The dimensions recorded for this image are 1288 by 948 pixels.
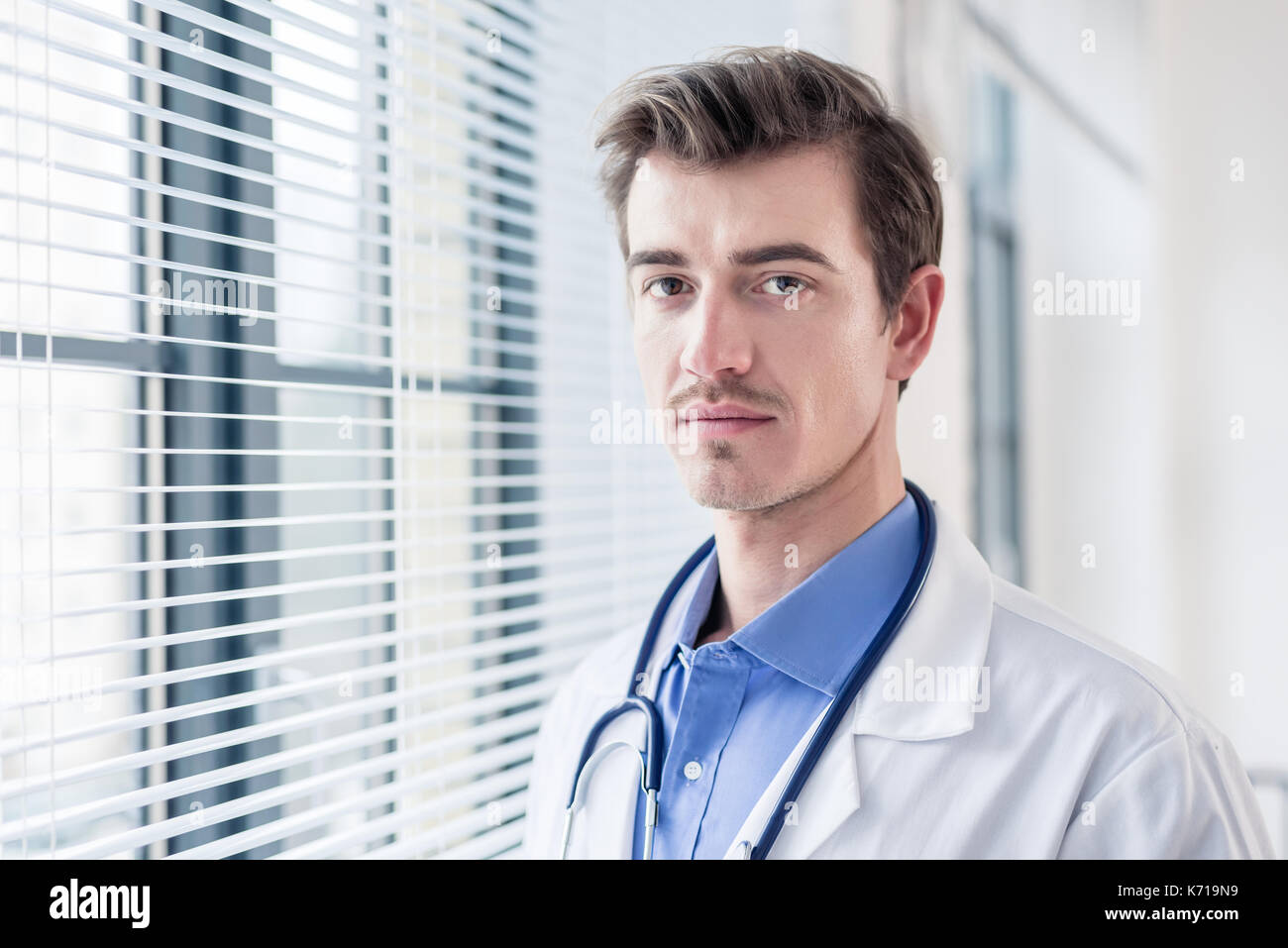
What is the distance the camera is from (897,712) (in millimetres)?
752

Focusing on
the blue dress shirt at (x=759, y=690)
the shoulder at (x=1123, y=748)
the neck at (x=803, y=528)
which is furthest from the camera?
the neck at (x=803, y=528)

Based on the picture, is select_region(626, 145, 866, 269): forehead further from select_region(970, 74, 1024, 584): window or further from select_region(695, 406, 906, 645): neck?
select_region(970, 74, 1024, 584): window

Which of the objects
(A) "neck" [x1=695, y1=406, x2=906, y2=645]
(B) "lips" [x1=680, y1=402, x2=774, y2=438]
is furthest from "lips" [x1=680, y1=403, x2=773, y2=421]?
(A) "neck" [x1=695, y1=406, x2=906, y2=645]

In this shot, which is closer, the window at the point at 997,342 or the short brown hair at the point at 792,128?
the short brown hair at the point at 792,128

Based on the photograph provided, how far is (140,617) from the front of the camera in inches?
37.5

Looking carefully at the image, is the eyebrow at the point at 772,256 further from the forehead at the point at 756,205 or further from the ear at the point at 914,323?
the ear at the point at 914,323

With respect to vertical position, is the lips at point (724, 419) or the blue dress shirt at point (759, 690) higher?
the lips at point (724, 419)

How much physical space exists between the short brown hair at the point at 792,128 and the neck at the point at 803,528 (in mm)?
163

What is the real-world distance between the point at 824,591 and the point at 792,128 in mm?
451

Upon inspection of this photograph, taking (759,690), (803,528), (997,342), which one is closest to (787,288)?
(803,528)

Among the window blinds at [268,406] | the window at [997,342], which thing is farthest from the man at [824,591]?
the window at [997,342]

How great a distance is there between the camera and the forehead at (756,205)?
0.81 m
